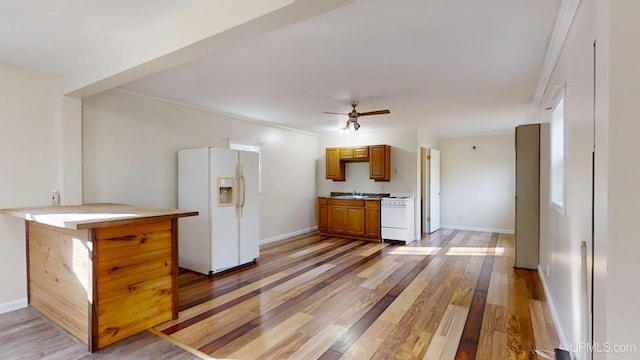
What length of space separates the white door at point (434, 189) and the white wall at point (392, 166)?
2.91ft

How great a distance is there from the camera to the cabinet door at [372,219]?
6152mm

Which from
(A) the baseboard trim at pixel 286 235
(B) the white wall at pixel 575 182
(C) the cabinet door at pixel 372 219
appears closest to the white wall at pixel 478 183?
(C) the cabinet door at pixel 372 219

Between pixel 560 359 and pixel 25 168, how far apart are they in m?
4.86

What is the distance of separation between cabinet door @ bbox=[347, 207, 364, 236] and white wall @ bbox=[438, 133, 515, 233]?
280cm

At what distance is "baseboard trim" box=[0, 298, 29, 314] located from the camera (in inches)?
116

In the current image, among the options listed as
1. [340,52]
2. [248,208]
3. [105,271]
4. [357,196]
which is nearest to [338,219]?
[357,196]

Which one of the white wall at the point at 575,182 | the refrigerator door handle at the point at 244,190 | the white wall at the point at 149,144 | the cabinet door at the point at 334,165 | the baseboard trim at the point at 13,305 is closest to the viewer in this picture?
the white wall at the point at 575,182

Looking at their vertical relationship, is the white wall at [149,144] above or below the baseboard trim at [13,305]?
above

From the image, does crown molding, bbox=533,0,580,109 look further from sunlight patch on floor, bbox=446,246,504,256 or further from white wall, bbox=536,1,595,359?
sunlight patch on floor, bbox=446,246,504,256

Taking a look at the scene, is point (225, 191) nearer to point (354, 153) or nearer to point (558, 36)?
point (354, 153)

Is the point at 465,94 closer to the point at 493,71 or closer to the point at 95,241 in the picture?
the point at 493,71

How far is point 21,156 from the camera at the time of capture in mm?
3035

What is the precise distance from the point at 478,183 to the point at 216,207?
6.25m

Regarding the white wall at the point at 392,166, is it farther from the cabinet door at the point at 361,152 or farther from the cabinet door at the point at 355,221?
the cabinet door at the point at 355,221
